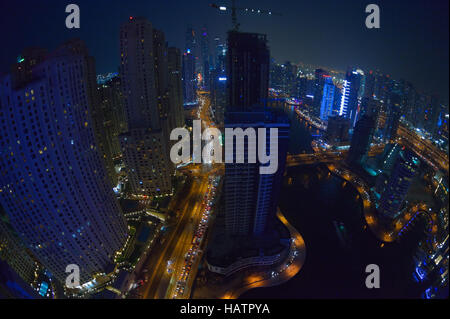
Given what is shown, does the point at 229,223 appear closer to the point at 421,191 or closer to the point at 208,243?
the point at 208,243

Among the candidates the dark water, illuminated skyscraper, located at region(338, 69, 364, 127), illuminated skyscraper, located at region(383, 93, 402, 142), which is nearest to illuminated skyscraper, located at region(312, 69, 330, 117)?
illuminated skyscraper, located at region(338, 69, 364, 127)

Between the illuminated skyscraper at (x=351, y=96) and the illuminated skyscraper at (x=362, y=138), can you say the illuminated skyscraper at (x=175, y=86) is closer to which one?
the illuminated skyscraper at (x=362, y=138)

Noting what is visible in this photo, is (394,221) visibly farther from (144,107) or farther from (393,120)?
(144,107)

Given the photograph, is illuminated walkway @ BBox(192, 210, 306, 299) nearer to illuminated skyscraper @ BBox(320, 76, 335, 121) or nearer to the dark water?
the dark water

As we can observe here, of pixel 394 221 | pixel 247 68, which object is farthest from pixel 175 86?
pixel 394 221

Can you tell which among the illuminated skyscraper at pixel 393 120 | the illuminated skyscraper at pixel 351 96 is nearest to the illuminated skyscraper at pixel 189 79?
the illuminated skyscraper at pixel 351 96
